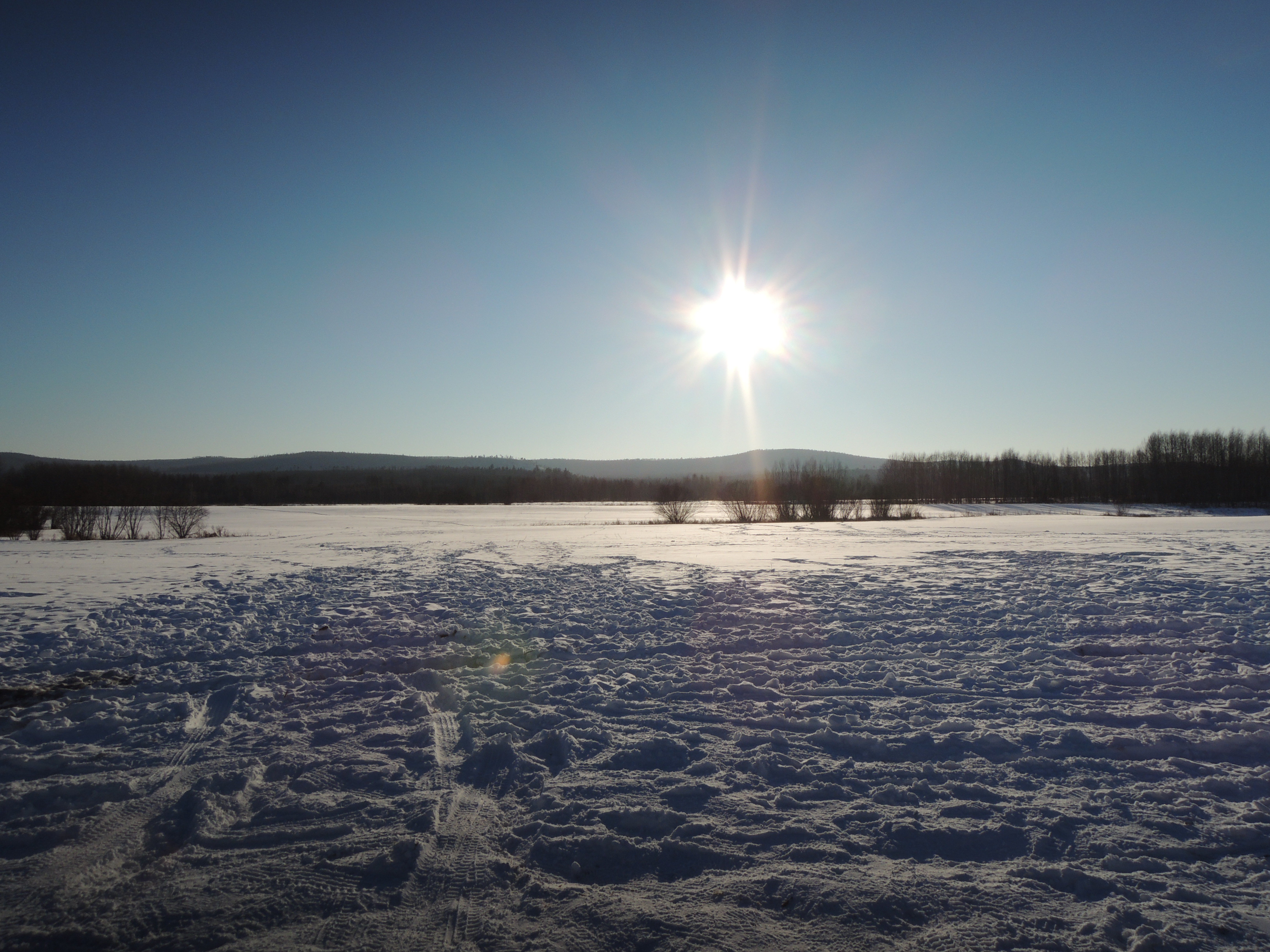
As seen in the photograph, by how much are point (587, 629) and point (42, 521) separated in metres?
33.6

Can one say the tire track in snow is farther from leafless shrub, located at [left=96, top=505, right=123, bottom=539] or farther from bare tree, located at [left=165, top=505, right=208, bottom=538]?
leafless shrub, located at [left=96, top=505, right=123, bottom=539]

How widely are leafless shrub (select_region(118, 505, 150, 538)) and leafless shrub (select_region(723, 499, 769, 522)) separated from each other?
28985mm

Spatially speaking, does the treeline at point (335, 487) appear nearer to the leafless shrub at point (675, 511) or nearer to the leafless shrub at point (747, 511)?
the leafless shrub at point (675, 511)

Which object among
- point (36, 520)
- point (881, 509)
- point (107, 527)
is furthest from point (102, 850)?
point (881, 509)

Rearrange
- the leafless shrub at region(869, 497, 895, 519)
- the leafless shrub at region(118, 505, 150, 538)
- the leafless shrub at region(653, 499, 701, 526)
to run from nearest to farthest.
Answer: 1. the leafless shrub at region(118, 505, 150, 538)
2. the leafless shrub at region(653, 499, 701, 526)
3. the leafless shrub at region(869, 497, 895, 519)

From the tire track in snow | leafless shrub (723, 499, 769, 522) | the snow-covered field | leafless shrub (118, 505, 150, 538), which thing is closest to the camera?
the snow-covered field

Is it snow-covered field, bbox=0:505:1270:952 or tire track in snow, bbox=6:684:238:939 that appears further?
tire track in snow, bbox=6:684:238:939

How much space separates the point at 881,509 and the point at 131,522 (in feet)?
142

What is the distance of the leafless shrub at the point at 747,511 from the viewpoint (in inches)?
1484

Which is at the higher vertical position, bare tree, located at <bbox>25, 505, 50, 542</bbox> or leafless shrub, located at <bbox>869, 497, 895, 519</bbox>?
leafless shrub, located at <bbox>869, 497, 895, 519</bbox>

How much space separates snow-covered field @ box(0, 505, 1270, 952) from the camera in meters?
2.61

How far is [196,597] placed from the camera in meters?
9.31

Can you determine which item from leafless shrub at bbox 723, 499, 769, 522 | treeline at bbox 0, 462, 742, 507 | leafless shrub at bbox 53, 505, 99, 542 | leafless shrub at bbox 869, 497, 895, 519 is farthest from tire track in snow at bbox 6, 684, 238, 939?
leafless shrub at bbox 869, 497, 895, 519

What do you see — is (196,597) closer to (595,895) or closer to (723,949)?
(595,895)
